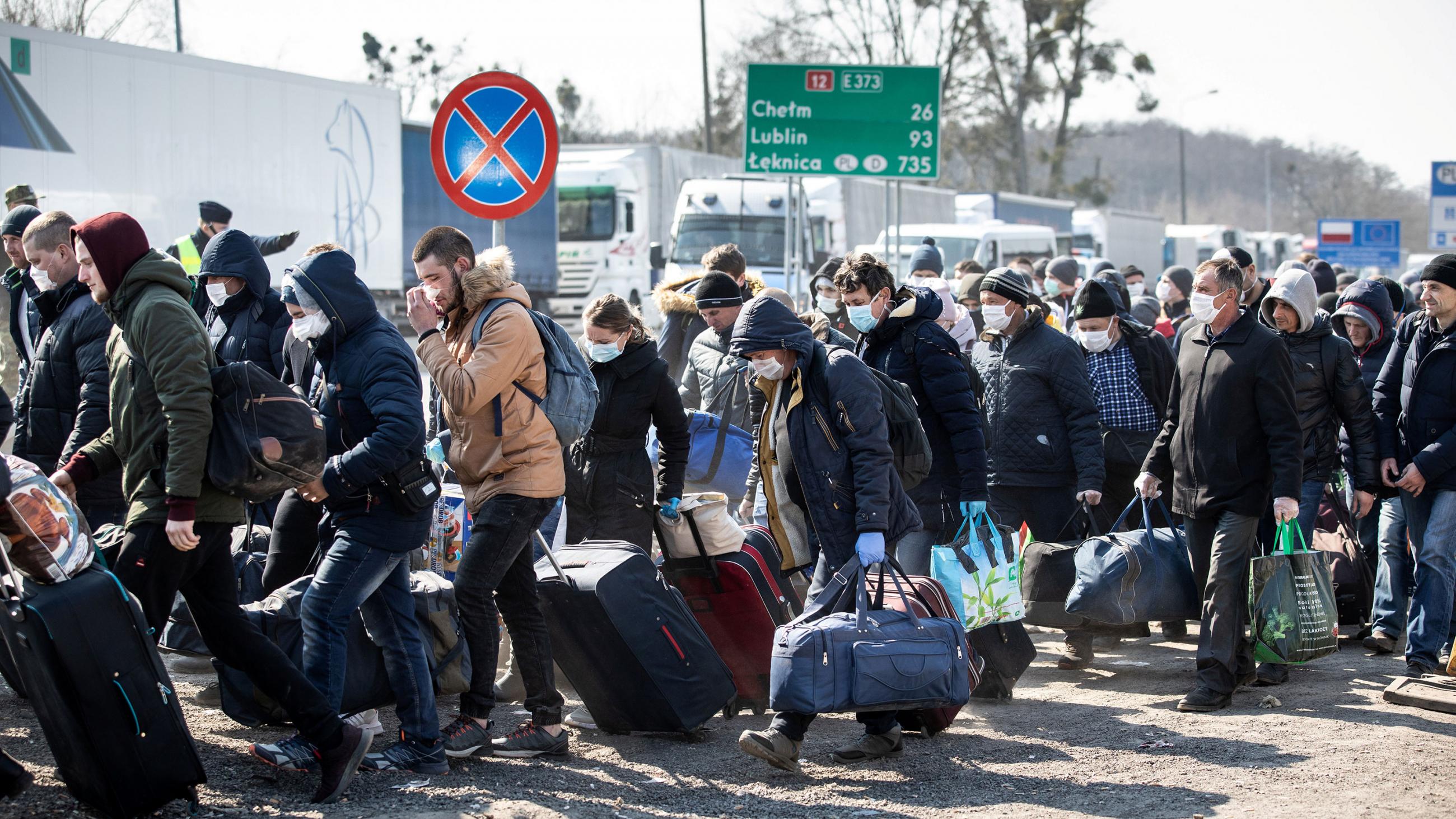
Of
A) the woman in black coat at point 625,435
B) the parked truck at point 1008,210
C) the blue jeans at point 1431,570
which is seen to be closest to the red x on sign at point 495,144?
the woman in black coat at point 625,435

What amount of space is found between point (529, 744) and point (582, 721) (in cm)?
55

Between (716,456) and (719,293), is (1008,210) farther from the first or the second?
(716,456)

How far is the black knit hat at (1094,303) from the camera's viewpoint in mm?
7461

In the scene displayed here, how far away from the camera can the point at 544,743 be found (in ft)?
17.2

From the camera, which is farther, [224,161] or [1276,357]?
[224,161]

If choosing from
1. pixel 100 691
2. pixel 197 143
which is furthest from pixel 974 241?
pixel 100 691

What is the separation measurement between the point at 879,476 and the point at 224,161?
44.1ft

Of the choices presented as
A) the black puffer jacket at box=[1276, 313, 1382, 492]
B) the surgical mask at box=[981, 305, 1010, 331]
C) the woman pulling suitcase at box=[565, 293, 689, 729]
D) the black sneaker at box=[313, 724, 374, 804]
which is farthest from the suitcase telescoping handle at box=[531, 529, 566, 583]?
the black puffer jacket at box=[1276, 313, 1382, 492]

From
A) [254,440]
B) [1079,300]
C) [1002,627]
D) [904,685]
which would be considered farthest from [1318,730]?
[254,440]

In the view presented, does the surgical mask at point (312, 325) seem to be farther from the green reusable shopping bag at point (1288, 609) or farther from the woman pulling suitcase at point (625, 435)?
the green reusable shopping bag at point (1288, 609)

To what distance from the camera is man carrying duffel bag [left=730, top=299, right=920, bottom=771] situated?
16.9 feet

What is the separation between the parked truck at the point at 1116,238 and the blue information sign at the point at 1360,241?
530 cm

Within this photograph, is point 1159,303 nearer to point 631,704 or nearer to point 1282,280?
point 1282,280

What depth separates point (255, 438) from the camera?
447 centimetres
